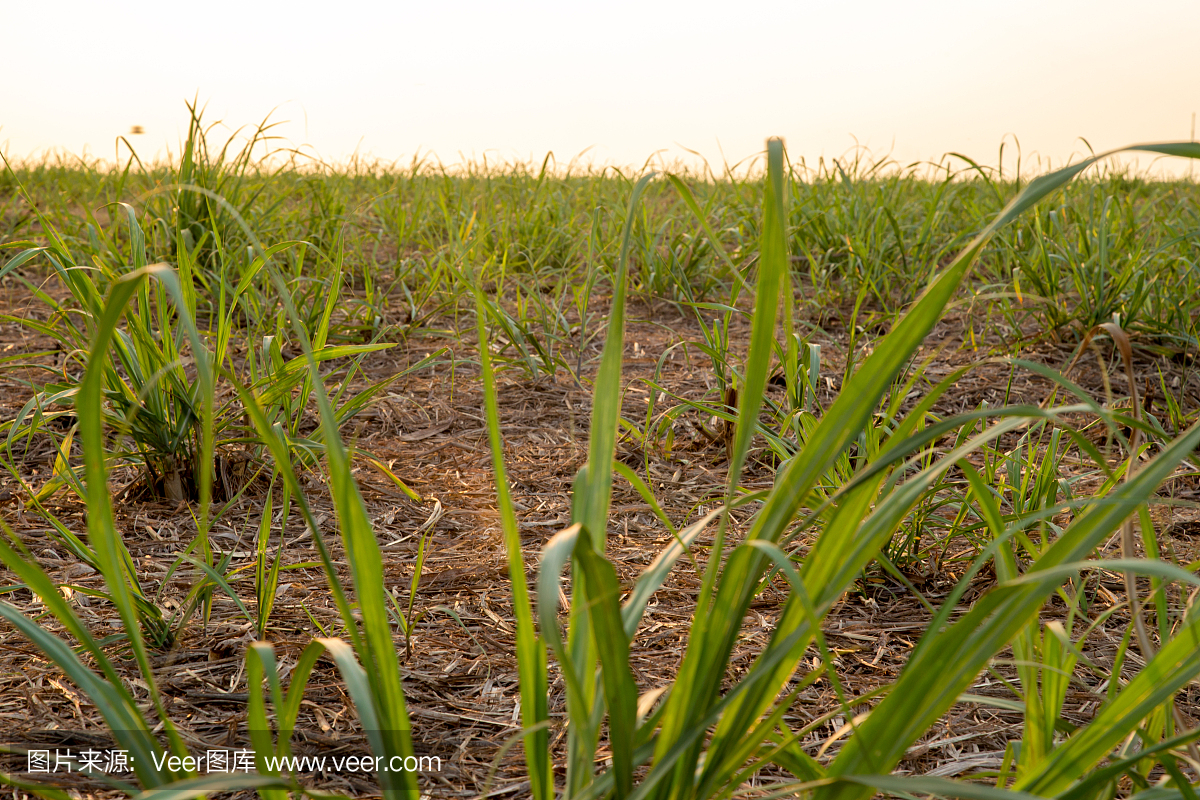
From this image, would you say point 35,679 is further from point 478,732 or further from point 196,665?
point 478,732

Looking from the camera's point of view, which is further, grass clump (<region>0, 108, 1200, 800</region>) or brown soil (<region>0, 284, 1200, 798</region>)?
brown soil (<region>0, 284, 1200, 798</region>)

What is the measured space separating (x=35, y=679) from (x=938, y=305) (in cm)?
118

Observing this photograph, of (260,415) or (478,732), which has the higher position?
(260,415)

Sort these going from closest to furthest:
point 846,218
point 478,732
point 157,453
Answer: point 478,732
point 157,453
point 846,218

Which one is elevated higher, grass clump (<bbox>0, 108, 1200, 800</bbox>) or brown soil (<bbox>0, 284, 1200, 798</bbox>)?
grass clump (<bbox>0, 108, 1200, 800</bbox>)

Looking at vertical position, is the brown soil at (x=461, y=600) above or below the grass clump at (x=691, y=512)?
below

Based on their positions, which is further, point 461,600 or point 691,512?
point 691,512

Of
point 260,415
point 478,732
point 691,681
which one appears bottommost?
point 478,732

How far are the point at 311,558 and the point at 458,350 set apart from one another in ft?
3.81

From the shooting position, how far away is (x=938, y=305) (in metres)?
0.60

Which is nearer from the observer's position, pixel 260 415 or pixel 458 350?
pixel 260 415

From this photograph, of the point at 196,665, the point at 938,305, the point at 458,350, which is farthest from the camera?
the point at 458,350

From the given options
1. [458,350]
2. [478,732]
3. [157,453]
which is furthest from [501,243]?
[478,732]

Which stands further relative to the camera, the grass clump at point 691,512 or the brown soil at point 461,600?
the brown soil at point 461,600
